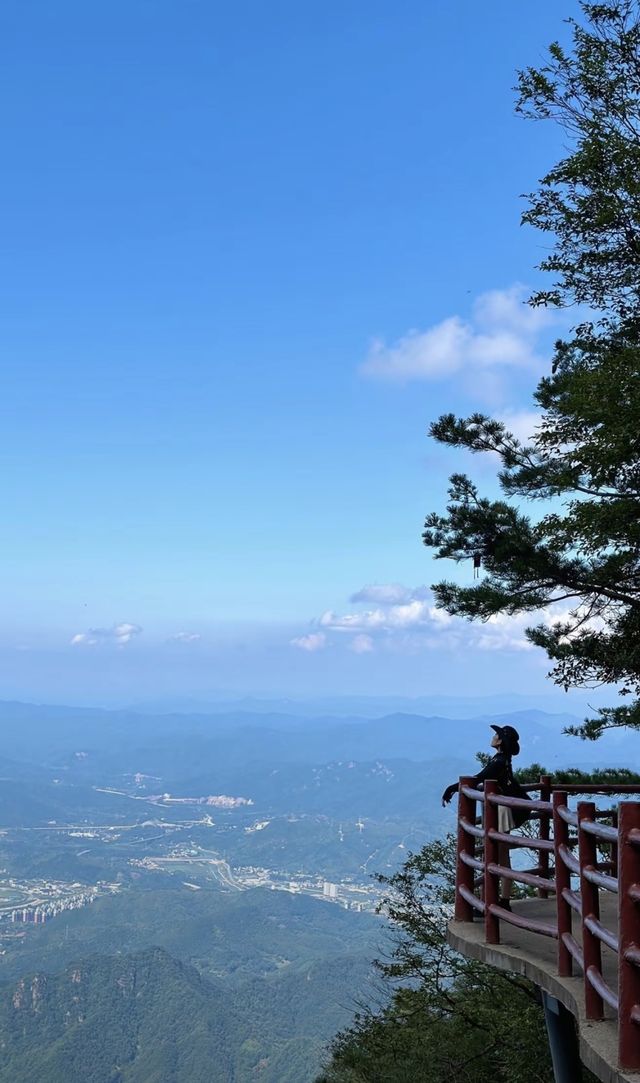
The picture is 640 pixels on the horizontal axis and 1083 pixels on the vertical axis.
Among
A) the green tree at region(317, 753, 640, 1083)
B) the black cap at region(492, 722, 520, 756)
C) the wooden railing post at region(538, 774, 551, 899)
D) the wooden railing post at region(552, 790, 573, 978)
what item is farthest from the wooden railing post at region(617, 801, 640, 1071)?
the green tree at region(317, 753, 640, 1083)

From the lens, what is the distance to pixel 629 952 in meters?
4.03

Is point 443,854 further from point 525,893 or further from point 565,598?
point 565,598

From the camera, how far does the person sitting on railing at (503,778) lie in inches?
269

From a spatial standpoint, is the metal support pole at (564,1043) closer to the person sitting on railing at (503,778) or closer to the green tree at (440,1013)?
the person sitting on railing at (503,778)

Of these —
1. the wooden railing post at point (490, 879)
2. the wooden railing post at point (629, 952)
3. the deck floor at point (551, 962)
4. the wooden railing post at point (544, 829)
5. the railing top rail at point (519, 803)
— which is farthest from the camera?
the wooden railing post at point (544, 829)

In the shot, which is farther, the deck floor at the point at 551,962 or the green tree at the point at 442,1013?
the green tree at the point at 442,1013

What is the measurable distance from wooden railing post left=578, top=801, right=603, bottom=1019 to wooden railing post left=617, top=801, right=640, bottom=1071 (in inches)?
24.9

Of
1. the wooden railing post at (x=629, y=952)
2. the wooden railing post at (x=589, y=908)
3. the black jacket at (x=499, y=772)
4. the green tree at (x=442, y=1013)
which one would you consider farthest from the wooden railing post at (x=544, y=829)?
the green tree at (x=442, y=1013)

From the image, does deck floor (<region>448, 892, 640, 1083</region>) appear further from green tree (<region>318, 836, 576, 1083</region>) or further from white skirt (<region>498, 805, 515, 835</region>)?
green tree (<region>318, 836, 576, 1083</region>)

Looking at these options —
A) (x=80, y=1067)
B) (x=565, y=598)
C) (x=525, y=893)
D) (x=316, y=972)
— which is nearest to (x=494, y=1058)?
(x=525, y=893)

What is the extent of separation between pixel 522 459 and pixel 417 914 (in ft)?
31.2

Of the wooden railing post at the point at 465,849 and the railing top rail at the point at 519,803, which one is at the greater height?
the railing top rail at the point at 519,803

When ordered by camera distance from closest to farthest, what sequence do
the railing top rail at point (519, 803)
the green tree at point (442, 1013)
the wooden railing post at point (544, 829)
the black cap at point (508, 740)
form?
the railing top rail at point (519, 803)
the black cap at point (508, 740)
the wooden railing post at point (544, 829)
the green tree at point (442, 1013)

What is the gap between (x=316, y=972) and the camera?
150m
